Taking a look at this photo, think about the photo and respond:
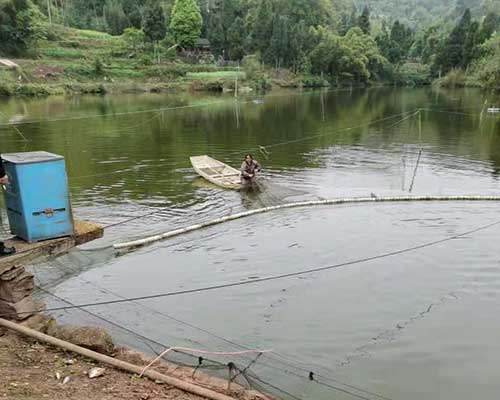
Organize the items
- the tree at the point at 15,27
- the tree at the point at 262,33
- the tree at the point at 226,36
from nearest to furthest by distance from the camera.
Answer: the tree at the point at 15,27 → the tree at the point at 226,36 → the tree at the point at 262,33

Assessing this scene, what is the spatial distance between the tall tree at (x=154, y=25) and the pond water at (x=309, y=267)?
6998 centimetres

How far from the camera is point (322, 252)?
1232cm

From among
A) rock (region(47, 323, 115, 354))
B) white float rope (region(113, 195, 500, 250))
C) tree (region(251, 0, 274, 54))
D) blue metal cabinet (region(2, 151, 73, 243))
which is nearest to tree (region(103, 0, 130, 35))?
tree (region(251, 0, 274, 54))

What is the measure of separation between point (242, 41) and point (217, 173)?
83.7m

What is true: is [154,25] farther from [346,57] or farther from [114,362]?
[114,362]

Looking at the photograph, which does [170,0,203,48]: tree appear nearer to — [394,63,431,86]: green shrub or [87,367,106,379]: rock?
[394,63,431,86]: green shrub

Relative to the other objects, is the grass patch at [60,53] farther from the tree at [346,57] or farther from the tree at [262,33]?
the tree at [346,57]

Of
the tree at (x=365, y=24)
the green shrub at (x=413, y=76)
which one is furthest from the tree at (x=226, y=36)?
the green shrub at (x=413, y=76)

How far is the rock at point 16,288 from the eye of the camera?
7000 mm

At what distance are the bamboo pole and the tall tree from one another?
91.0 m

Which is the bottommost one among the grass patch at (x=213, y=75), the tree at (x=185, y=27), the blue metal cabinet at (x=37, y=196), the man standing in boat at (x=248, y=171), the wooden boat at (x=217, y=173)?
the wooden boat at (x=217, y=173)

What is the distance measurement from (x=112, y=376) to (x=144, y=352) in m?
1.49

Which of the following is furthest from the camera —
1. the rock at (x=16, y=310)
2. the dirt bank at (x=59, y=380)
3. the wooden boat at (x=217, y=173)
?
the wooden boat at (x=217, y=173)

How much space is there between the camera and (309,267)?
1134 cm
